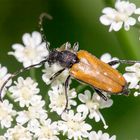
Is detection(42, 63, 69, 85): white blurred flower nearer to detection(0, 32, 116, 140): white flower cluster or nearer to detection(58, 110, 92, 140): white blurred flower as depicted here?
detection(0, 32, 116, 140): white flower cluster

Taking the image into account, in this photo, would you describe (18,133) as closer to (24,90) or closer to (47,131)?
(47,131)

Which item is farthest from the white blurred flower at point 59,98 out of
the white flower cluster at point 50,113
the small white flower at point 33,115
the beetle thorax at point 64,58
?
the beetle thorax at point 64,58

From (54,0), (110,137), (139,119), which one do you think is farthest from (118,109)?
(54,0)

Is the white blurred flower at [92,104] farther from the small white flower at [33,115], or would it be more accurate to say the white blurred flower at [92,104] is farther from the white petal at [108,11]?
the white petal at [108,11]

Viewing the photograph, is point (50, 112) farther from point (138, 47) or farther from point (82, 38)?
point (82, 38)

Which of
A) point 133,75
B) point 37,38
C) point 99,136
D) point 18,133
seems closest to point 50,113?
point 18,133

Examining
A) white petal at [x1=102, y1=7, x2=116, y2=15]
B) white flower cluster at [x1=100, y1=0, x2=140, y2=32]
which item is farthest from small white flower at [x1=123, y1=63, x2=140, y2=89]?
white petal at [x1=102, y1=7, x2=116, y2=15]
